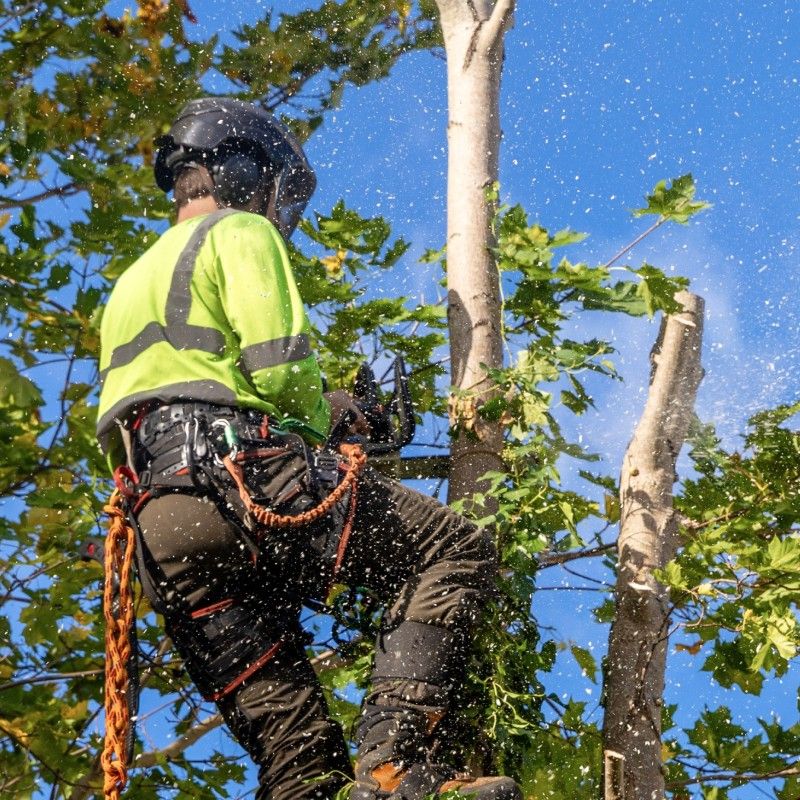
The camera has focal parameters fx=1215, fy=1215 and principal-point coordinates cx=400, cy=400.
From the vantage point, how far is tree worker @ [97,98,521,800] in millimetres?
3217

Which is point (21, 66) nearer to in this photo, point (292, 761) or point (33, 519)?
point (33, 519)

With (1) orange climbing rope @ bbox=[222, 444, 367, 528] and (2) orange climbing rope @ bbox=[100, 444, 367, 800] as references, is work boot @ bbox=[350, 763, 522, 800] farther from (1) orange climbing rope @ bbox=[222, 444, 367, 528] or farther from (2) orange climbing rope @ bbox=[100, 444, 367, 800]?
(1) orange climbing rope @ bbox=[222, 444, 367, 528]

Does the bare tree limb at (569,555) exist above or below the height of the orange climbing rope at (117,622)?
above

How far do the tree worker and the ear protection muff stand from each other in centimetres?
28

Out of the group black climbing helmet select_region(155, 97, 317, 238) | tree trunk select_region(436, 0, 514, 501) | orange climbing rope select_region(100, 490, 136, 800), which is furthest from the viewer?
tree trunk select_region(436, 0, 514, 501)

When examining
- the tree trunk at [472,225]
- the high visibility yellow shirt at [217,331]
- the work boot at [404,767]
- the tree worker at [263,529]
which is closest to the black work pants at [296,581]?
the tree worker at [263,529]

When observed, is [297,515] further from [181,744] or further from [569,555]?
[181,744]

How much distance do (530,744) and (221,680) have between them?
95 centimetres

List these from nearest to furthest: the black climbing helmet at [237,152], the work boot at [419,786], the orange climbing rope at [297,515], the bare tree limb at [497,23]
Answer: the work boot at [419,786] < the orange climbing rope at [297,515] < the black climbing helmet at [237,152] < the bare tree limb at [497,23]

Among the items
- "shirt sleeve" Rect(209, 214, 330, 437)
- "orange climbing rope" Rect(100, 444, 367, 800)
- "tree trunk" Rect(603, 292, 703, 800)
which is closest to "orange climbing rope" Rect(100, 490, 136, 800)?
"orange climbing rope" Rect(100, 444, 367, 800)

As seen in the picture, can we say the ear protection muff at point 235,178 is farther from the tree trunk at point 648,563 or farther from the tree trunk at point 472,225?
→ the tree trunk at point 648,563

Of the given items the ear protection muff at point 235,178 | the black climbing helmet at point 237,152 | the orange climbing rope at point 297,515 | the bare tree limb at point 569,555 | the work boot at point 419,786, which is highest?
the black climbing helmet at point 237,152

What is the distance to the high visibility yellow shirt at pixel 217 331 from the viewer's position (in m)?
3.31

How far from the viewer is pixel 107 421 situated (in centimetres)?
350
